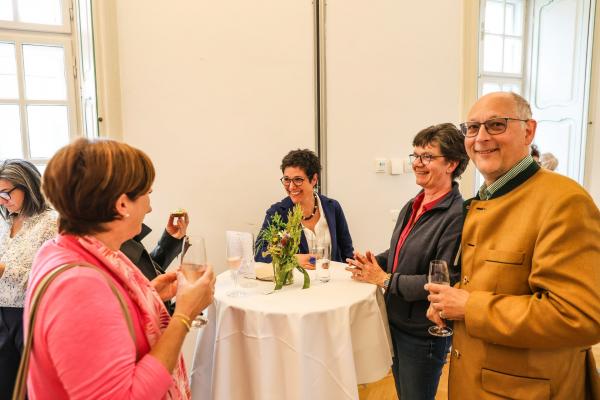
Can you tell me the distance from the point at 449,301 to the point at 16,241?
75.2 inches

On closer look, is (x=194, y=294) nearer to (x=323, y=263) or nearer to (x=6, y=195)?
(x=323, y=263)

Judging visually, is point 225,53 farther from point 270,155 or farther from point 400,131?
point 400,131

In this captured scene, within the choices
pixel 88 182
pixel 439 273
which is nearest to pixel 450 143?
pixel 439 273

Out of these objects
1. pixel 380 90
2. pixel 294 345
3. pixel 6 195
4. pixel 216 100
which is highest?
pixel 380 90

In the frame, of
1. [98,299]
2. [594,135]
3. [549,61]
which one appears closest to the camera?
[98,299]

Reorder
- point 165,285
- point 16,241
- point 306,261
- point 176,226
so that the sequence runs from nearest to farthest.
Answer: point 165,285 < point 16,241 < point 306,261 < point 176,226

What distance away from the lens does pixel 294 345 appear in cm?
141

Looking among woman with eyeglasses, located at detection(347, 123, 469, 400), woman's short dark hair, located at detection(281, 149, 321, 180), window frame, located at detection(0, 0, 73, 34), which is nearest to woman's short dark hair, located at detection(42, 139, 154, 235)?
woman with eyeglasses, located at detection(347, 123, 469, 400)

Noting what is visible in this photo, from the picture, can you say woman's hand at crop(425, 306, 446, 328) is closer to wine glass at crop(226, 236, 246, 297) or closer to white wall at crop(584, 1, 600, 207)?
wine glass at crop(226, 236, 246, 297)

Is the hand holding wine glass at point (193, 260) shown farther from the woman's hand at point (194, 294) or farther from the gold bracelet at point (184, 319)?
the gold bracelet at point (184, 319)

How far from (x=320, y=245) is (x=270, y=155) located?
1266 millimetres

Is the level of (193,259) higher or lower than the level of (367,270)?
higher

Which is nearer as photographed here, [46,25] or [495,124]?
[495,124]

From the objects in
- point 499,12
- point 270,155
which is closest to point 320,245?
point 270,155
